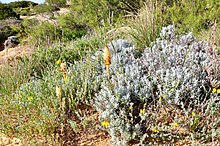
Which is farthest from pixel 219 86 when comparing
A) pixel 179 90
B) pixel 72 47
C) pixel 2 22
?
pixel 2 22

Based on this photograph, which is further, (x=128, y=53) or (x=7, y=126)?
(x=128, y=53)

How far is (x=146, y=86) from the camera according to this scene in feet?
8.80

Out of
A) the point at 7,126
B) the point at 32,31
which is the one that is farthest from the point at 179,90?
the point at 32,31

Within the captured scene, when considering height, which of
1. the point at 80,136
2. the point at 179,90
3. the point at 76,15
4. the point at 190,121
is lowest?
the point at 80,136

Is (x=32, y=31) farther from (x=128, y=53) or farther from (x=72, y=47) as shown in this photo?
(x=128, y=53)

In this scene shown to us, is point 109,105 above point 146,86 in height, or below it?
below

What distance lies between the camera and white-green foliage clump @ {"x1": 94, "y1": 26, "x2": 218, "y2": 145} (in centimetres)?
246

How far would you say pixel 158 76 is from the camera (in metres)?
2.88

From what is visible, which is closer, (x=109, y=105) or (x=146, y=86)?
(x=109, y=105)

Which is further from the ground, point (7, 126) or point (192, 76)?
point (192, 76)

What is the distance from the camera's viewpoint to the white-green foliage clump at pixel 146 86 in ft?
8.09

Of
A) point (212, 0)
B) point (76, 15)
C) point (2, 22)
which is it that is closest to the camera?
point (212, 0)

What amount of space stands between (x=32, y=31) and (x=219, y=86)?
10063 mm

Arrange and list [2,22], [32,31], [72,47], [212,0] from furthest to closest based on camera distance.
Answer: [2,22]
[32,31]
[212,0]
[72,47]
